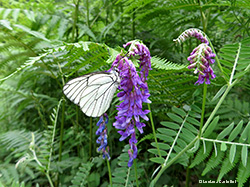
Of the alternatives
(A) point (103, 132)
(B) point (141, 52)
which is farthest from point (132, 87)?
(A) point (103, 132)

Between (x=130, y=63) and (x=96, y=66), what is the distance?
58 cm

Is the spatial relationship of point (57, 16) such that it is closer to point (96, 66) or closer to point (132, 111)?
point (96, 66)

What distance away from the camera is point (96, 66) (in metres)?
1.45

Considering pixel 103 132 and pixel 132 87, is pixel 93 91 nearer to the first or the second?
pixel 103 132

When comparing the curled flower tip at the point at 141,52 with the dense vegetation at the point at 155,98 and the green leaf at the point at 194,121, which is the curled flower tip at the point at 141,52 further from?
the green leaf at the point at 194,121

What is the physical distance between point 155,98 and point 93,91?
546 mm

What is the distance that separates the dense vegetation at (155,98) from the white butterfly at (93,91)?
102mm

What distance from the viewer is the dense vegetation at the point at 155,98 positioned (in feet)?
4.43

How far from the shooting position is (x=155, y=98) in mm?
1738

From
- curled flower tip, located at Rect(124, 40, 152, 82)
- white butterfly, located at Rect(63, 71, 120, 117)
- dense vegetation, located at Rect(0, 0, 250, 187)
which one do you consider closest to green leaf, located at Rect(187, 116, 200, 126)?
dense vegetation, located at Rect(0, 0, 250, 187)

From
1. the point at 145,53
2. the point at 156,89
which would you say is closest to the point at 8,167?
the point at 156,89

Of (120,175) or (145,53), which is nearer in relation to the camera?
(145,53)

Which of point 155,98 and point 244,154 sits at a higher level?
point 155,98

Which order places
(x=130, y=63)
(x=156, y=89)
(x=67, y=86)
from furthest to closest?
(x=156, y=89)
(x=67, y=86)
(x=130, y=63)
